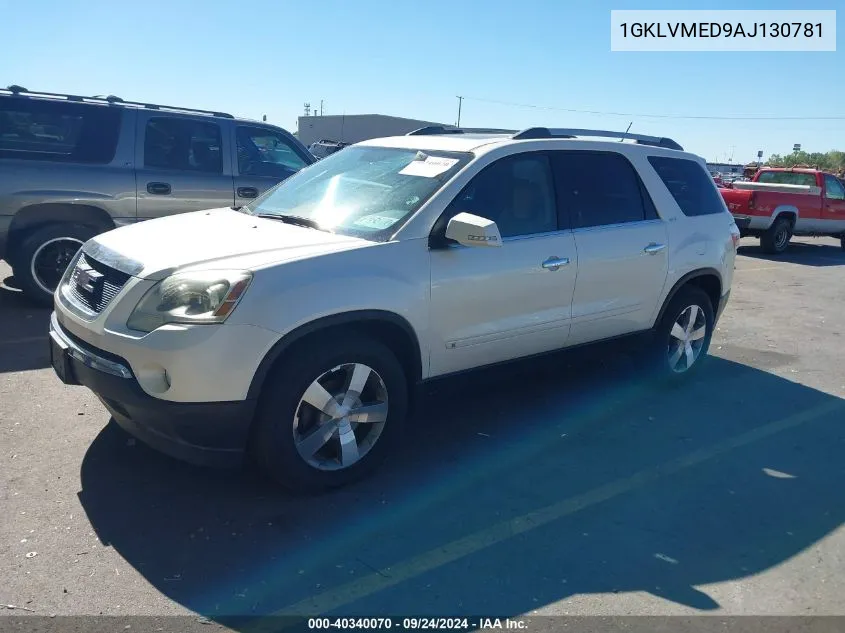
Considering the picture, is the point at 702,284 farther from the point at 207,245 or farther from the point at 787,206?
the point at 787,206

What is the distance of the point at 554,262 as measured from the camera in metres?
4.61

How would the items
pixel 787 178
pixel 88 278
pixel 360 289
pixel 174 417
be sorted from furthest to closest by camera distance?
pixel 787 178 → pixel 88 278 → pixel 360 289 → pixel 174 417

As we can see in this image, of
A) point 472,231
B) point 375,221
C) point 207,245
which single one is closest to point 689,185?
point 472,231

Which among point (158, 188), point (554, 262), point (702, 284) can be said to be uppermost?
point (158, 188)

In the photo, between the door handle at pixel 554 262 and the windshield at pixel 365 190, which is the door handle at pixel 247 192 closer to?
the windshield at pixel 365 190

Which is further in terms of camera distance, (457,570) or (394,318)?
(394,318)

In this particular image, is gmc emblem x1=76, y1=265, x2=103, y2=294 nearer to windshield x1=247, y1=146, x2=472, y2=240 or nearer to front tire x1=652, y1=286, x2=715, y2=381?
windshield x1=247, y1=146, x2=472, y2=240

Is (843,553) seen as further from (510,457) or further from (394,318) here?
(394,318)

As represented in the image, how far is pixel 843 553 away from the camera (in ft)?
11.9

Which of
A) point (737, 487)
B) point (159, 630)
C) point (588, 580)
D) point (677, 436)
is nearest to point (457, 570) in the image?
point (588, 580)

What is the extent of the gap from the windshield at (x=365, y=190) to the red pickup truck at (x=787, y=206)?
41.9 ft

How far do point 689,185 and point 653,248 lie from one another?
90 cm

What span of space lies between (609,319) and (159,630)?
11.5 feet

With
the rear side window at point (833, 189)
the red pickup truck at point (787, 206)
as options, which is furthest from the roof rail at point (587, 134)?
the rear side window at point (833, 189)
